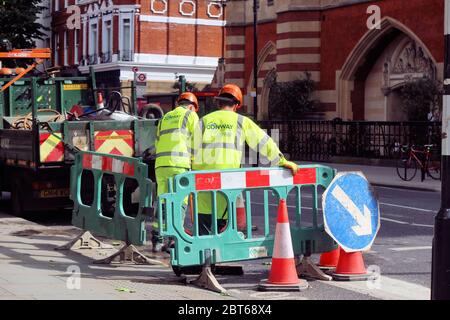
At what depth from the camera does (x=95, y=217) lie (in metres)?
11.8

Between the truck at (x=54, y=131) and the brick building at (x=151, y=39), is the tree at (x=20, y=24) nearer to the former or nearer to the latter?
the brick building at (x=151, y=39)

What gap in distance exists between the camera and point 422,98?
3122 centimetres

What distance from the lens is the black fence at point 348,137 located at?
1193 inches

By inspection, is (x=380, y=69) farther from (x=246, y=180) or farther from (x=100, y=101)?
(x=246, y=180)

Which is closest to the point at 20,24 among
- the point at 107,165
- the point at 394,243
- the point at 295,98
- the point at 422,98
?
the point at 295,98

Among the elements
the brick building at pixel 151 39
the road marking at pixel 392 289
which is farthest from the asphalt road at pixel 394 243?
the brick building at pixel 151 39

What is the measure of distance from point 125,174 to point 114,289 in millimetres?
2102

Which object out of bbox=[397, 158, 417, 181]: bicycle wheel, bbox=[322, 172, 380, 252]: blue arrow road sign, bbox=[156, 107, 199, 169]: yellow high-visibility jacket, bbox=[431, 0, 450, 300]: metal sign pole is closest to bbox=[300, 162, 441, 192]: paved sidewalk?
Answer: bbox=[397, 158, 417, 181]: bicycle wheel

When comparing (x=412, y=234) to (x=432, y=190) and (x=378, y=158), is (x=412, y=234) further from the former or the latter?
(x=378, y=158)

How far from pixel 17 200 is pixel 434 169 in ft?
44.6

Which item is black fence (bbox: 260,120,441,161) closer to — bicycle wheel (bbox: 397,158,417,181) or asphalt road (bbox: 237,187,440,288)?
bicycle wheel (bbox: 397,158,417,181)

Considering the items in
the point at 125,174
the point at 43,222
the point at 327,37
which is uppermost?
the point at 327,37

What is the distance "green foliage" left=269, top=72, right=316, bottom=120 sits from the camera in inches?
1501

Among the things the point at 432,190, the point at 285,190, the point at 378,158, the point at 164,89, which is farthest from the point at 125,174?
the point at 164,89
